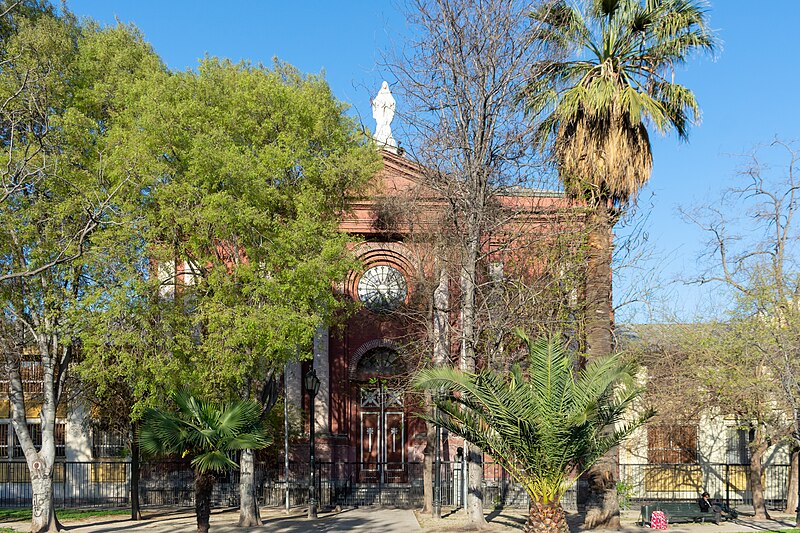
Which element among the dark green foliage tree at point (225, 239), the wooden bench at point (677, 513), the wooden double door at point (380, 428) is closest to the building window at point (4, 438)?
the dark green foliage tree at point (225, 239)

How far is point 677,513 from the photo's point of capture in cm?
2238

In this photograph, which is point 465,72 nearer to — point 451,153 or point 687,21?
point 451,153

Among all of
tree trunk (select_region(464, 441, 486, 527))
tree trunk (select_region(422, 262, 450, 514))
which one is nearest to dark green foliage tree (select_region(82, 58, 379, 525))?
tree trunk (select_region(422, 262, 450, 514))

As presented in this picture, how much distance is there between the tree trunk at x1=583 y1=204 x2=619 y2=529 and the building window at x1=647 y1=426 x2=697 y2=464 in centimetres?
909

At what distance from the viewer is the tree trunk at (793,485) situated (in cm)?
2551

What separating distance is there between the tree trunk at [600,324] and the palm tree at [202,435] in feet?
27.0

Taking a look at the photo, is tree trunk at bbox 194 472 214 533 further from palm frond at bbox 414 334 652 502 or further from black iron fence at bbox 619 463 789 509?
black iron fence at bbox 619 463 789 509

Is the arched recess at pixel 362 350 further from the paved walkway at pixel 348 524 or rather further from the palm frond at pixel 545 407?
the palm frond at pixel 545 407

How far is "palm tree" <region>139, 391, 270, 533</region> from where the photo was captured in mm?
15656

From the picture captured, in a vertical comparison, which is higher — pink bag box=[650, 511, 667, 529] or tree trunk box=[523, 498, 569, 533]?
tree trunk box=[523, 498, 569, 533]

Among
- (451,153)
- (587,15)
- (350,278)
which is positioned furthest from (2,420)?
(587,15)

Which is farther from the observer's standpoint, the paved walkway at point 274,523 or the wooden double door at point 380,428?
the wooden double door at point 380,428

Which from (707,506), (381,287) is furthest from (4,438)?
(707,506)

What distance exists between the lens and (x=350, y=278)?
1211 inches
